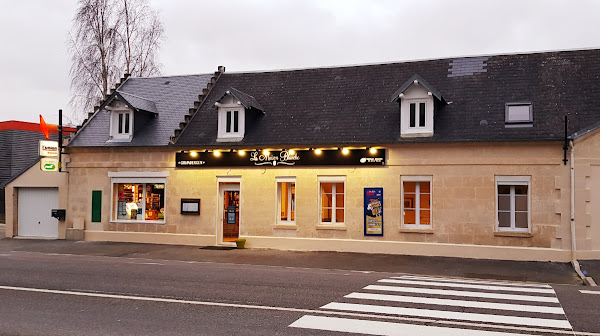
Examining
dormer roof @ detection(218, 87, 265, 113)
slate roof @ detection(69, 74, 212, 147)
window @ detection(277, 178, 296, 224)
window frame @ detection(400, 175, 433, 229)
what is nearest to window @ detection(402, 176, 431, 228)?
window frame @ detection(400, 175, 433, 229)

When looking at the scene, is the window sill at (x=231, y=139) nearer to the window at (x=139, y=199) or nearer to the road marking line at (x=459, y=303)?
the window at (x=139, y=199)

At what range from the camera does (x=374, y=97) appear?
69.8 feet

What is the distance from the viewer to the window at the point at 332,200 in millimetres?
19922

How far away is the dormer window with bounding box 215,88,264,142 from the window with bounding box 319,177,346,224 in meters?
3.83

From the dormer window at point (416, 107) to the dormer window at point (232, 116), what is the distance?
19.2 ft

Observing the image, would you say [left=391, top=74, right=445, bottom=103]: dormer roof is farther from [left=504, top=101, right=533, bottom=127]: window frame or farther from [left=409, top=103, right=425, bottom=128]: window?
[left=504, top=101, right=533, bottom=127]: window frame

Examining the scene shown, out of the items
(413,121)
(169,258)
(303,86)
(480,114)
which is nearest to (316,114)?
(303,86)

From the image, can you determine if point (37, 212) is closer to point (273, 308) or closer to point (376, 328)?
point (273, 308)

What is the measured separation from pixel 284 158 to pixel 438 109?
5.81 meters

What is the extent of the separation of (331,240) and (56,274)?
31.0 ft

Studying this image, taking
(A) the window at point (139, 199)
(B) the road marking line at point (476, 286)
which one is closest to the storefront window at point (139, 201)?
(A) the window at point (139, 199)

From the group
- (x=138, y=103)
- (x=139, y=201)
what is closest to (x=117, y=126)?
(x=138, y=103)

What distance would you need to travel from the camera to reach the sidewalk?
15.2 m

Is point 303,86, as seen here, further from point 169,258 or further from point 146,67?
point 146,67
